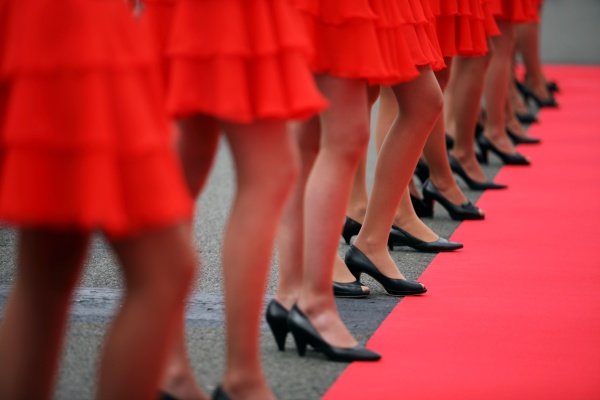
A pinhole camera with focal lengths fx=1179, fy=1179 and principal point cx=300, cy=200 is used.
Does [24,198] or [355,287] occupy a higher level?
[24,198]

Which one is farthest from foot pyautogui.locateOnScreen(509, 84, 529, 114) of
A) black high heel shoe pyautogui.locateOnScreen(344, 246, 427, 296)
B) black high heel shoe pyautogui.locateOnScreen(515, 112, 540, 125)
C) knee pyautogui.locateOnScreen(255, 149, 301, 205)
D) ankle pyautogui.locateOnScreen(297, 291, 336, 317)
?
knee pyautogui.locateOnScreen(255, 149, 301, 205)

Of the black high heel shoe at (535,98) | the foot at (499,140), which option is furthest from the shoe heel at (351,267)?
the black high heel shoe at (535,98)

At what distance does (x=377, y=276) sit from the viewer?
3525 millimetres

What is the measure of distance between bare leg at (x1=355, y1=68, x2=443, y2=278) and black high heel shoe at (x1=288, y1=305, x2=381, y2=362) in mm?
673

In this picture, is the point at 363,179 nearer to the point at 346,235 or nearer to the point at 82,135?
the point at 346,235

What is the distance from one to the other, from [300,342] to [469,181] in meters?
2.86

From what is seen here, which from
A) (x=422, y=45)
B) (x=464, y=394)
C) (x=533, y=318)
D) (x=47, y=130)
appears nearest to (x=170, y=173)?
(x=47, y=130)

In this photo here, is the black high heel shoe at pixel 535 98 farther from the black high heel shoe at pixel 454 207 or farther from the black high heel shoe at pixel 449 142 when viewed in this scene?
the black high heel shoe at pixel 454 207

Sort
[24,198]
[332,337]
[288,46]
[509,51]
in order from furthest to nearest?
[509,51], [332,337], [288,46], [24,198]

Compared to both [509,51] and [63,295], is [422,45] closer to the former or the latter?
[63,295]

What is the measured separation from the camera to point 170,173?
170 cm

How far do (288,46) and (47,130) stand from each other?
641 millimetres

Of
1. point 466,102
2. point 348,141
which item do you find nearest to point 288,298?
point 348,141

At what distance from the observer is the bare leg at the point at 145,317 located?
1732mm
